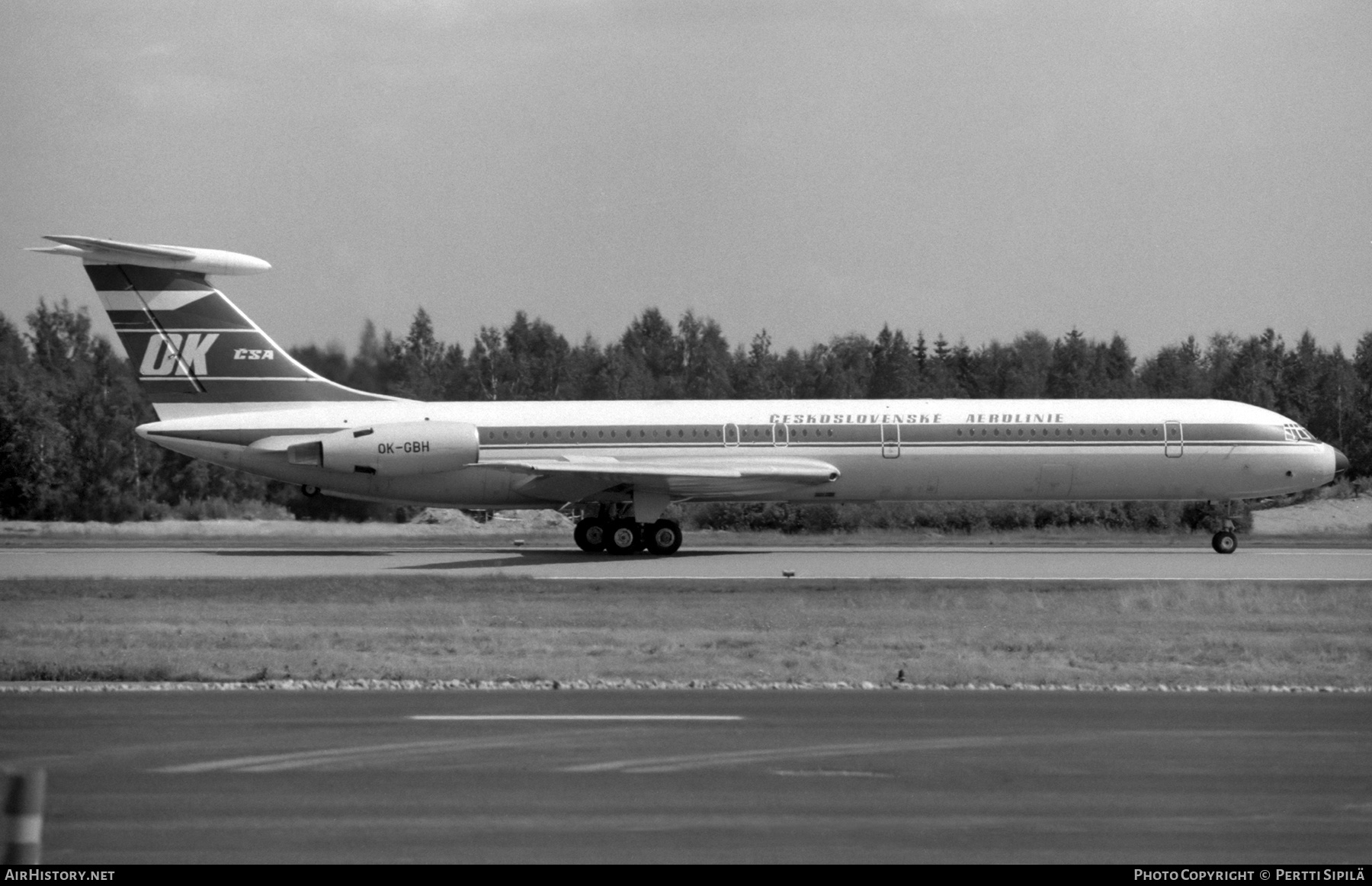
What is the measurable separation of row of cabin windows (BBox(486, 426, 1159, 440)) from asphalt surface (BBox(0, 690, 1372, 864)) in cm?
2178

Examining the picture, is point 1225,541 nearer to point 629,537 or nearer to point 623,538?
point 629,537

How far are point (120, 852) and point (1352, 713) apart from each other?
9926 millimetres

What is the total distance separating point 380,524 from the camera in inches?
1902

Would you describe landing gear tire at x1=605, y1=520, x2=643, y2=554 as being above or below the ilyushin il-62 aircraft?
below

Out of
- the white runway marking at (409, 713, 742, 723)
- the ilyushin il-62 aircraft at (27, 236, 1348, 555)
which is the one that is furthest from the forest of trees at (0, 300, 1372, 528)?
the white runway marking at (409, 713, 742, 723)

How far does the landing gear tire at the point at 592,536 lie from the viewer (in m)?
35.8

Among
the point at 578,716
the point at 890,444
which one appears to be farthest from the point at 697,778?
the point at 890,444

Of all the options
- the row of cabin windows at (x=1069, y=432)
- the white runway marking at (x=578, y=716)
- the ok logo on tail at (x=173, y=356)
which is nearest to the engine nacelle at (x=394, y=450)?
the ok logo on tail at (x=173, y=356)

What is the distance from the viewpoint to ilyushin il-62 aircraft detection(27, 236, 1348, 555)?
115 ft

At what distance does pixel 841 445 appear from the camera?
119 ft

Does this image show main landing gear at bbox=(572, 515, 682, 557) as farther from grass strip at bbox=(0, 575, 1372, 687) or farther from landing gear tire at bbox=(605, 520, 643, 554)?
grass strip at bbox=(0, 575, 1372, 687)

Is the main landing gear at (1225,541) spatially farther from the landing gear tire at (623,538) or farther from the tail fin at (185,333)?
the tail fin at (185,333)

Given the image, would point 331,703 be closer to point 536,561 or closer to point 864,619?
point 864,619

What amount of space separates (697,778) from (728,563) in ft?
75.0
